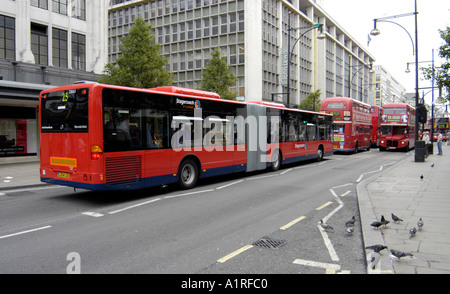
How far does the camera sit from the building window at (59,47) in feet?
73.0

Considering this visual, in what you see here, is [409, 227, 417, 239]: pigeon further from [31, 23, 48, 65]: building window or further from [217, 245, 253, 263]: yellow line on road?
[31, 23, 48, 65]: building window

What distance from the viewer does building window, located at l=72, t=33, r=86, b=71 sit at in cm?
2342

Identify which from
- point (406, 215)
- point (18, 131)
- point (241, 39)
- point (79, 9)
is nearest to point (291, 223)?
point (406, 215)

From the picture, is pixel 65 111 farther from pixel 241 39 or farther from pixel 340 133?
pixel 241 39

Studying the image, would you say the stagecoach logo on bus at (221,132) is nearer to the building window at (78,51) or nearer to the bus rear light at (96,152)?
the bus rear light at (96,152)

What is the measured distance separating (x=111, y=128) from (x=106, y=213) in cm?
208

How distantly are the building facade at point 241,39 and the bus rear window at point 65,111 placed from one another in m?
31.9

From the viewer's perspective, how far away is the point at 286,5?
4922 centimetres

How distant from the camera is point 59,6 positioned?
22.7m

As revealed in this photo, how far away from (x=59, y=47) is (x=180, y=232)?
21.2m

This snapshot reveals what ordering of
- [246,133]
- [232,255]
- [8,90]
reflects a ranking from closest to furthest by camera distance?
[232,255] < [246,133] < [8,90]

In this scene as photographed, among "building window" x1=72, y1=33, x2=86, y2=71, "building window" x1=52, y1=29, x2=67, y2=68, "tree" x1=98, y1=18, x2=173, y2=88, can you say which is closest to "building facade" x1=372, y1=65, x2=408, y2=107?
"building window" x1=72, y1=33, x2=86, y2=71
